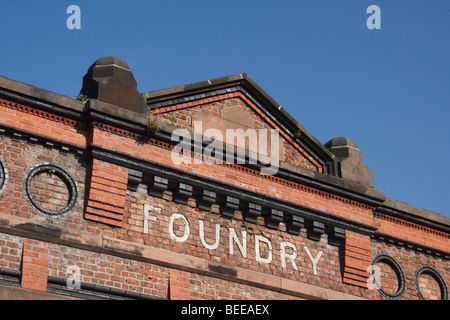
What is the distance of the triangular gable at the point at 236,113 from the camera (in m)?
14.4

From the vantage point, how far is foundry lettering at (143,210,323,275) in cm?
1345

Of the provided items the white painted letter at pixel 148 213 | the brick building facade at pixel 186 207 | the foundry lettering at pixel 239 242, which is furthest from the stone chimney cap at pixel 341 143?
the white painted letter at pixel 148 213

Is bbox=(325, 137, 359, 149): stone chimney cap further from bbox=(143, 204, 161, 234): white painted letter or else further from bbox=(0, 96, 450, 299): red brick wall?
bbox=(143, 204, 161, 234): white painted letter

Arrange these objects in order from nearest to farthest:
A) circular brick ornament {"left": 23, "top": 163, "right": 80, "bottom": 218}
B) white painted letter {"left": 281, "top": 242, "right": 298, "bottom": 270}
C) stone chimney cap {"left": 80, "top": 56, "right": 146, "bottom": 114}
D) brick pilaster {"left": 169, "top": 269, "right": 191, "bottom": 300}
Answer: circular brick ornament {"left": 23, "top": 163, "right": 80, "bottom": 218}
brick pilaster {"left": 169, "top": 269, "right": 191, "bottom": 300}
stone chimney cap {"left": 80, "top": 56, "right": 146, "bottom": 114}
white painted letter {"left": 281, "top": 242, "right": 298, "bottom": 270}

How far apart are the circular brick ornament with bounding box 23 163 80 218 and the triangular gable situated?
7.07ft

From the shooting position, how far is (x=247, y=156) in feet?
47.8

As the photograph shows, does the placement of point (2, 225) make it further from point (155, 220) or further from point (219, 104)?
point (219, 104)

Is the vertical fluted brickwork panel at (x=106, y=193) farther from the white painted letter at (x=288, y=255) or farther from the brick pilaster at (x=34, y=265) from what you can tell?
the white painted letter at (x=288, y=255)
